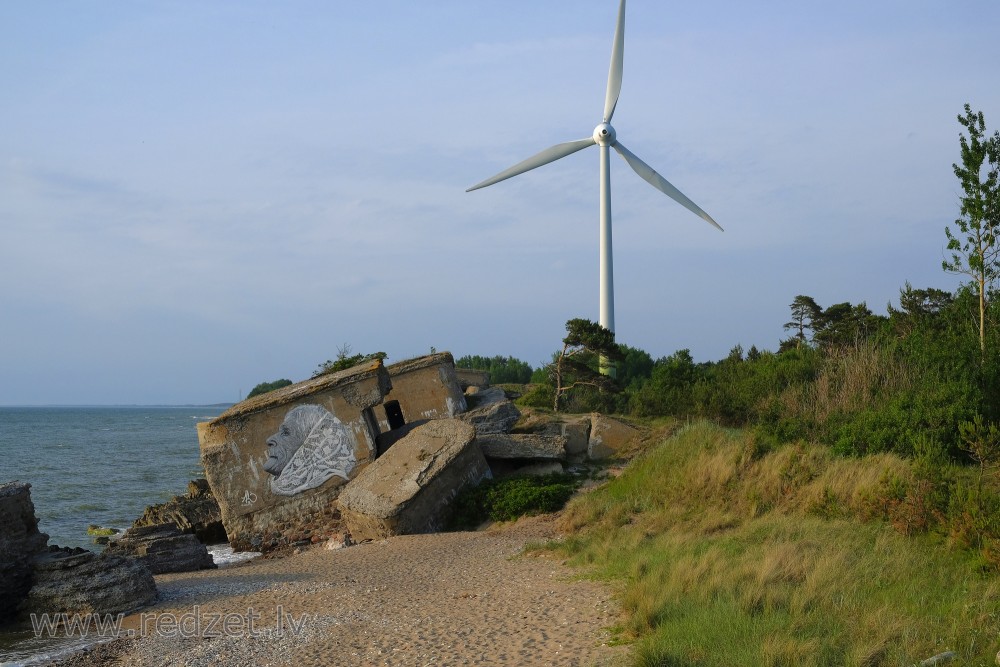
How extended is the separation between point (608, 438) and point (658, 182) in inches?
646

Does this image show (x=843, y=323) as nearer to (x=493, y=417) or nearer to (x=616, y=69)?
(x=616, y=69)

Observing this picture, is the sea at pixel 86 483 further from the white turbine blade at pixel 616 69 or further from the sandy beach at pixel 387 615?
the white turbine blade at pixel 616 69

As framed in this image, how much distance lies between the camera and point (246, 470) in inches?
567

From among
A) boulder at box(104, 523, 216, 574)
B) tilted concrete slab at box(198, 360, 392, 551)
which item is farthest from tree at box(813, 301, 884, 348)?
boulder at box(104, 523, 216, 574)

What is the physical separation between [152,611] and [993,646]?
7.36m

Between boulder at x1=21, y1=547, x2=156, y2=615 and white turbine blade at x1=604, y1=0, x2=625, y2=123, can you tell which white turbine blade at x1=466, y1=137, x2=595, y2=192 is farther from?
boulder at x1=21, y1=547, x2=156, y2=615

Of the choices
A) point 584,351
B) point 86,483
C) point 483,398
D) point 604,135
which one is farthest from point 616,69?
point 86,483

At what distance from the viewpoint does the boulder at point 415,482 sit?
12.7 meters

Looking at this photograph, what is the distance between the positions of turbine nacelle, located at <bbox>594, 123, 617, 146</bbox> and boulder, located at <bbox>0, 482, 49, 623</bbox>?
22.9 m

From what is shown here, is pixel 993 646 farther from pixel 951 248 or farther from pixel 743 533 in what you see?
pixel 951 248

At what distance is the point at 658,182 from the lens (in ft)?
98.1

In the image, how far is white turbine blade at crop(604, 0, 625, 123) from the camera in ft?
92.4

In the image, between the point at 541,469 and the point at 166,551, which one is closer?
the point at 166,551

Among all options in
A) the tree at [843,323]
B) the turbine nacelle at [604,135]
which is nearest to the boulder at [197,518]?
the tree at [843,323]
